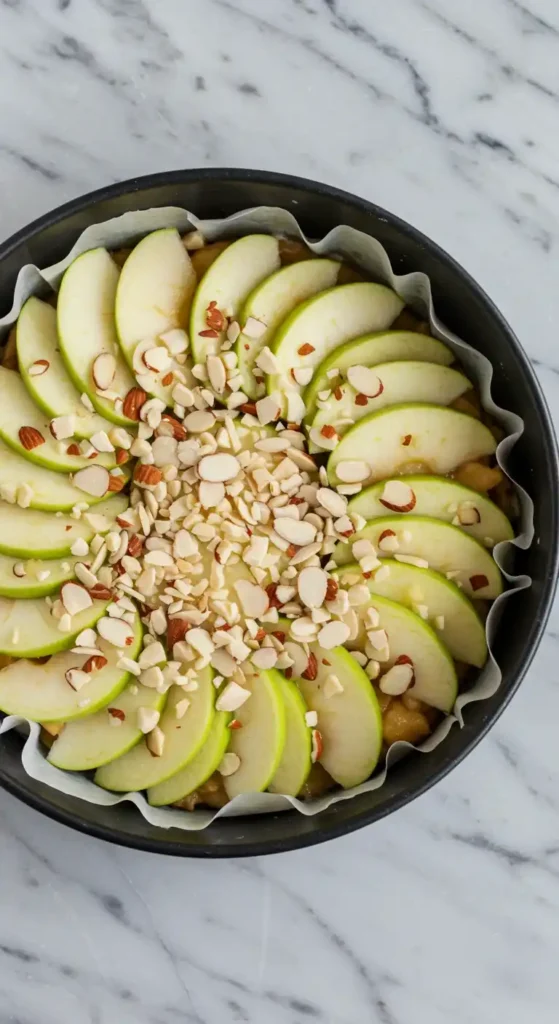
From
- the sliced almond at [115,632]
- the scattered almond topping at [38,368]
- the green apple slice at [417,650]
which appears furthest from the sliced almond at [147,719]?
the scattered almond topping at [38,368]

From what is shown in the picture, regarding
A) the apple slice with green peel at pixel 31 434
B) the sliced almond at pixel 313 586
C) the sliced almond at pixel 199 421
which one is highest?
the sliced almond at pixel 199 421

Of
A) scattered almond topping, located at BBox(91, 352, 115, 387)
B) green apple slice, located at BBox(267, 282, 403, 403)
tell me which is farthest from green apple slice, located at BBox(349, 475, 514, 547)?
scattered almond topping, located at BBox(91, 352, 115, 387)

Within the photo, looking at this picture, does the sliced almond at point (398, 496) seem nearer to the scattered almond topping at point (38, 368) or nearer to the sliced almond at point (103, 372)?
the sliced almond at point (103, 372)

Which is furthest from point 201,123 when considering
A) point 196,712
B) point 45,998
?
point 45,998

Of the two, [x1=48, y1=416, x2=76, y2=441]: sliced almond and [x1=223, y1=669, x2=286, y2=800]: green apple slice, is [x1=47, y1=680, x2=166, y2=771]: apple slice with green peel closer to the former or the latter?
[x1=223, y1=669, x2=286, y2=800]: green apple slice

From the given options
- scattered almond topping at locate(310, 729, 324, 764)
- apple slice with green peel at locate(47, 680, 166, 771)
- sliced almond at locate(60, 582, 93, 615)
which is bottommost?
apple slice with green peel at locate(47, 680, 166, 771)

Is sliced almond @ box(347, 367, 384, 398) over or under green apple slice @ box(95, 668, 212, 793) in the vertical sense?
over

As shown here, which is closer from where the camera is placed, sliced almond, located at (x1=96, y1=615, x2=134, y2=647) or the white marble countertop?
sliced almond, located at (x1=96, y1=615, x2=134, y2=647)
